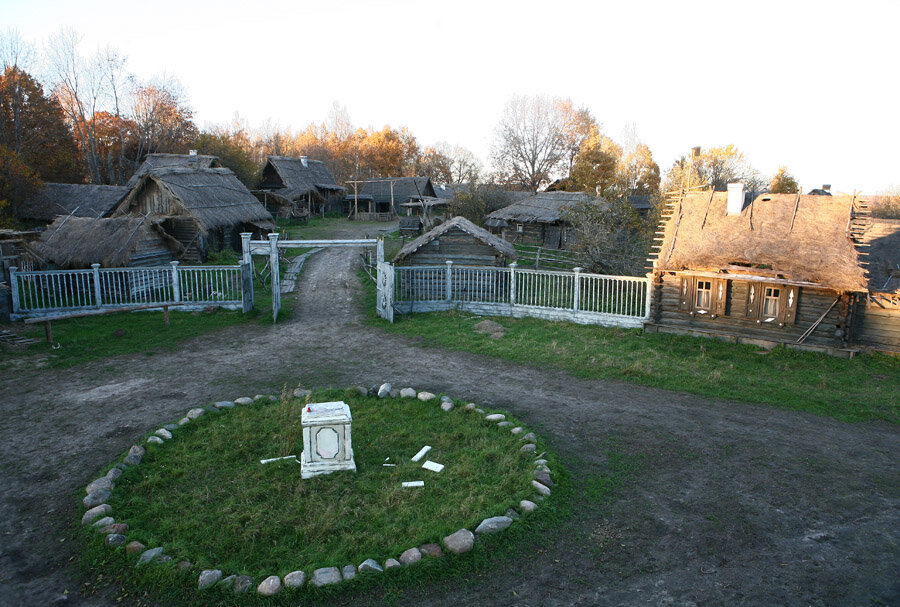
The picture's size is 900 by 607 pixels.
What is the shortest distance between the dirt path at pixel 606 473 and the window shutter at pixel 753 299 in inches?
191

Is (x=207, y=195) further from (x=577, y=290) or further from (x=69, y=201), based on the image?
(x=577, y=290)

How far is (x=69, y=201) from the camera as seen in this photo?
29984mm

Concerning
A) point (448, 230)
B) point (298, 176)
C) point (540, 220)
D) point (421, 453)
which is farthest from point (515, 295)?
point (298, 176)

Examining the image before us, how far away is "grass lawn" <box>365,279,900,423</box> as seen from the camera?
11109mm

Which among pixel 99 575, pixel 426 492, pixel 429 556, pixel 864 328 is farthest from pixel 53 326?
pixel 864 328

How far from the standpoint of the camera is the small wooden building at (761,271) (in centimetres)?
1355

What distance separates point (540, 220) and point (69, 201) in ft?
83.0

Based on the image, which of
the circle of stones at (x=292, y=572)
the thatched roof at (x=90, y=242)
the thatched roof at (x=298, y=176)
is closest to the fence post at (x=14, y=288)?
the thatched roof at (x=90, y=242)

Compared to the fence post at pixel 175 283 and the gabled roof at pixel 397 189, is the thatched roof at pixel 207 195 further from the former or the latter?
the gabled roof at pixel 397 189

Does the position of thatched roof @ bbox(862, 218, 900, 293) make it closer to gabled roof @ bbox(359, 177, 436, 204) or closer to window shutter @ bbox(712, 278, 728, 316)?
window shutter @ bbox(712, 278, 728, 316)

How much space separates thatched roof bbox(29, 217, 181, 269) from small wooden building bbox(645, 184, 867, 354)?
17.2 meters

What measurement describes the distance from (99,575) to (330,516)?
2367mm

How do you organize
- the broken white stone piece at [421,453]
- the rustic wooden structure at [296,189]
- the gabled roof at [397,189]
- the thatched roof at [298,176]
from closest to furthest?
the broken white stone piece at [421,453] → the rustic wooden structure at [296,189] → the thatched roof at [298,176] → the gabled roof at [397,189]

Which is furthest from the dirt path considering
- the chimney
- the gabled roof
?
the gabled roof
